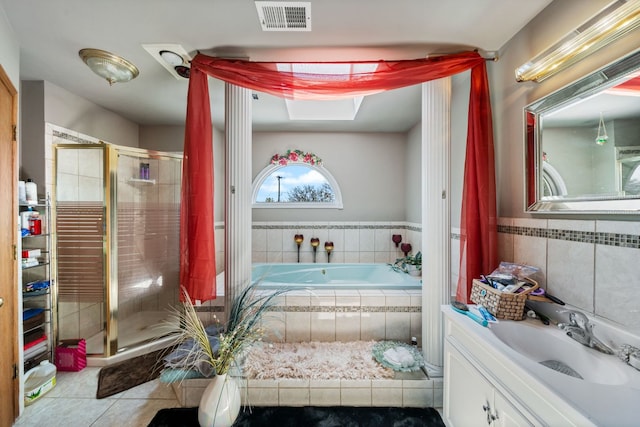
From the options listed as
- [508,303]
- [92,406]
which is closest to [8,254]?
[92,406]

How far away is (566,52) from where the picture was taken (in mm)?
1108

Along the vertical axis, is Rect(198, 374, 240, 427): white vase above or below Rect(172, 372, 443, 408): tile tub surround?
above

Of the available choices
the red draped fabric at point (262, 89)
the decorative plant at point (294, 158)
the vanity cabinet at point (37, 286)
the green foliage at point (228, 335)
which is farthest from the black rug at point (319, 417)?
the decorative plant at point (294, 158)

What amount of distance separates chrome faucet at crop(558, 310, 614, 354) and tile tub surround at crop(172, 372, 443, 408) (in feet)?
3.10

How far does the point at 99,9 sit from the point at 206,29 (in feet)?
1.74

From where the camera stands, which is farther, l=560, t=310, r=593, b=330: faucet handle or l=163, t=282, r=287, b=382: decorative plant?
l=163, t=282, r=287, b=382: decorative plant

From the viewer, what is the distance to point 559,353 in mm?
1020

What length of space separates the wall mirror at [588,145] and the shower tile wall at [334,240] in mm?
2033

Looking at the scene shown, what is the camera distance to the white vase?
1.32 m

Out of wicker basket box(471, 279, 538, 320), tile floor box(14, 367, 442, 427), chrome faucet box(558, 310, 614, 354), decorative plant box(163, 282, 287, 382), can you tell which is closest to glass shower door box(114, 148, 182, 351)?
tile floor box(14, 367, 442, 427)

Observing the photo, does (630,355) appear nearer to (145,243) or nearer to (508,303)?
(508,303)

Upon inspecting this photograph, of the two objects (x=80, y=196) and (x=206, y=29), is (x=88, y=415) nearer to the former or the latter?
(x=80, y=196)

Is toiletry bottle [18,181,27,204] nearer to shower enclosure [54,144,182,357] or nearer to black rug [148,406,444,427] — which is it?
shower enclosure [54,144,182,357]

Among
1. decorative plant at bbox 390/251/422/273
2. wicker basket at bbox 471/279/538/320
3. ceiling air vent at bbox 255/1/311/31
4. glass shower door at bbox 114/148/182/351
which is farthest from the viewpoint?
decorative plant at bbox 390/251/422/273
